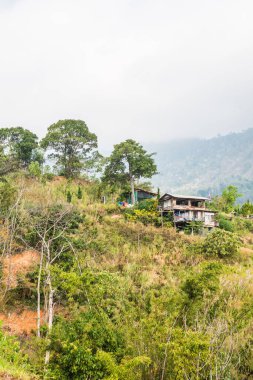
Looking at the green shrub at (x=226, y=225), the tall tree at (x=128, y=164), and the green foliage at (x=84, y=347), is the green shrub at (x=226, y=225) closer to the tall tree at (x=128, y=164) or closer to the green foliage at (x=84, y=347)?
the tall tree at (x=128, y=164)

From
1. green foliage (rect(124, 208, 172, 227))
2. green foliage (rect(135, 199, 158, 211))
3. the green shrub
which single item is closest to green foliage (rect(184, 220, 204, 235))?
green foliage (rect(124, 208, 172, 227))

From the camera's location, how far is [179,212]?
30516mm

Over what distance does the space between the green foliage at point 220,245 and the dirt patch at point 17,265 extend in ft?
39.4

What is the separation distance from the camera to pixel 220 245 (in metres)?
21.6

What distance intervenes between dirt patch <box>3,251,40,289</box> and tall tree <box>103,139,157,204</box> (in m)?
16.5

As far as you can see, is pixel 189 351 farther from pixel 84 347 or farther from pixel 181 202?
pixel 181 202

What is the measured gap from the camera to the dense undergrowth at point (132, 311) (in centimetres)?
675

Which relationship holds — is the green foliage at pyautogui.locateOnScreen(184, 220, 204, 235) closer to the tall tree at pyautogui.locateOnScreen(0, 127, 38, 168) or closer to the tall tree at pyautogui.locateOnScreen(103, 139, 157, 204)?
the tall tree at pyautogui.locateOnScreen(103, 139, 157, 204)

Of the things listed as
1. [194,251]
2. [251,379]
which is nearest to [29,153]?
[194,251]

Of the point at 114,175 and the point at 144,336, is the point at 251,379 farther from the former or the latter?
the point at 114,175

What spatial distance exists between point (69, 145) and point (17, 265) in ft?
72.6

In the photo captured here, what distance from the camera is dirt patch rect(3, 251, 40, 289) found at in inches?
610

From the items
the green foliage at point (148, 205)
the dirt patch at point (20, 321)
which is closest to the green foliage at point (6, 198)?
the dirt patch at point (20, 321)

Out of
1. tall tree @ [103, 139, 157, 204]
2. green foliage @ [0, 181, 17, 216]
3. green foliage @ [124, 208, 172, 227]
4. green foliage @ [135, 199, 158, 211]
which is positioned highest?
tall tree @ [103, 139, 157, 204]
